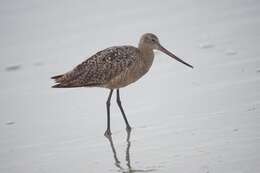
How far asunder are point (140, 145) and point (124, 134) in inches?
21.1

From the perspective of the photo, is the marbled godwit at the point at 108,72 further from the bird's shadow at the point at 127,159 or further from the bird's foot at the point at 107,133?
the bird's shadow at the point at 127,159

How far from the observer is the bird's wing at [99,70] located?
7.68m

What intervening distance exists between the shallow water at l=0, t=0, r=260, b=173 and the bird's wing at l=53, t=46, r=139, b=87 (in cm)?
39

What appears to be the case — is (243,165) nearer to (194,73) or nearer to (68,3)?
(194,73)

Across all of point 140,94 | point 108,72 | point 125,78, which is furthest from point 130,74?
point 140,94

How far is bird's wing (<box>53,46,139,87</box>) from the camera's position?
768cm

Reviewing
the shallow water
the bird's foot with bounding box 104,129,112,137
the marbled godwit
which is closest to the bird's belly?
the marbled godwit

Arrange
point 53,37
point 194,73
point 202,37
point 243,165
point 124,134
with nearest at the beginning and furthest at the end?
1. point 243,165
2. point 124,134
3. point 194,73
4. point 202,37
5. point 53,37

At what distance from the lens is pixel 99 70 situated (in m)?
7.71

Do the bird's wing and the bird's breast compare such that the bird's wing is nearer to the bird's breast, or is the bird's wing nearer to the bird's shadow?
the bird's breast

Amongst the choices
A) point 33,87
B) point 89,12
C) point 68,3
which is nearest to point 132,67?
point 33,87

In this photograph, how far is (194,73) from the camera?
27.9 ft

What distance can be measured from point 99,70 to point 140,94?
2.57 feet

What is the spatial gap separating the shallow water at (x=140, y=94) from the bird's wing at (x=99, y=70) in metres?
0.39
